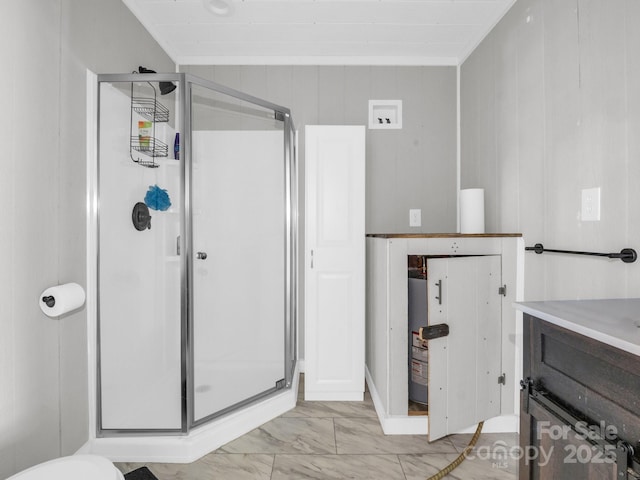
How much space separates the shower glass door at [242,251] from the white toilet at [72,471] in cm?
96

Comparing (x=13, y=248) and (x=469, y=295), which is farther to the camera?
(x=469, y=295)

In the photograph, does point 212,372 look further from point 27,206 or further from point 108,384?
point 27,206

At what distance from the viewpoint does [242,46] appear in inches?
96.0

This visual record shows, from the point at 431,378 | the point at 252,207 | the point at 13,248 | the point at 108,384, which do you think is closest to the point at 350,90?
the point at 252,207

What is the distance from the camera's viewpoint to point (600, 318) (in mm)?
791

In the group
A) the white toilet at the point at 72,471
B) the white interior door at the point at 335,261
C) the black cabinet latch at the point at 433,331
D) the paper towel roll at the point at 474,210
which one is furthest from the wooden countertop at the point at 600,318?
the white interior door at the point at 335,261

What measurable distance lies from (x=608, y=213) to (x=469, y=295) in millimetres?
673

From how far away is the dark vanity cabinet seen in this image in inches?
25.1

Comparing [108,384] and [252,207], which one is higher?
[252,207]

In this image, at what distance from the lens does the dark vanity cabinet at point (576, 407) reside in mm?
639

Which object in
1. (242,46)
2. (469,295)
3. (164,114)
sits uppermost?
(242,46)

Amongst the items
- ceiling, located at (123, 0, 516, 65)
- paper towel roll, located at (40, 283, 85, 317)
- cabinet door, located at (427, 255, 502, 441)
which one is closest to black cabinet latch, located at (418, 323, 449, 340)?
cabinet door, located at (427, 255, 502, 441)

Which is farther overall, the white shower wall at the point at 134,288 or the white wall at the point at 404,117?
the white wall at the point at 404,117

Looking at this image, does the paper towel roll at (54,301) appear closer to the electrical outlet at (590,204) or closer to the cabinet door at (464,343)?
the cabinet door at (464,343)
